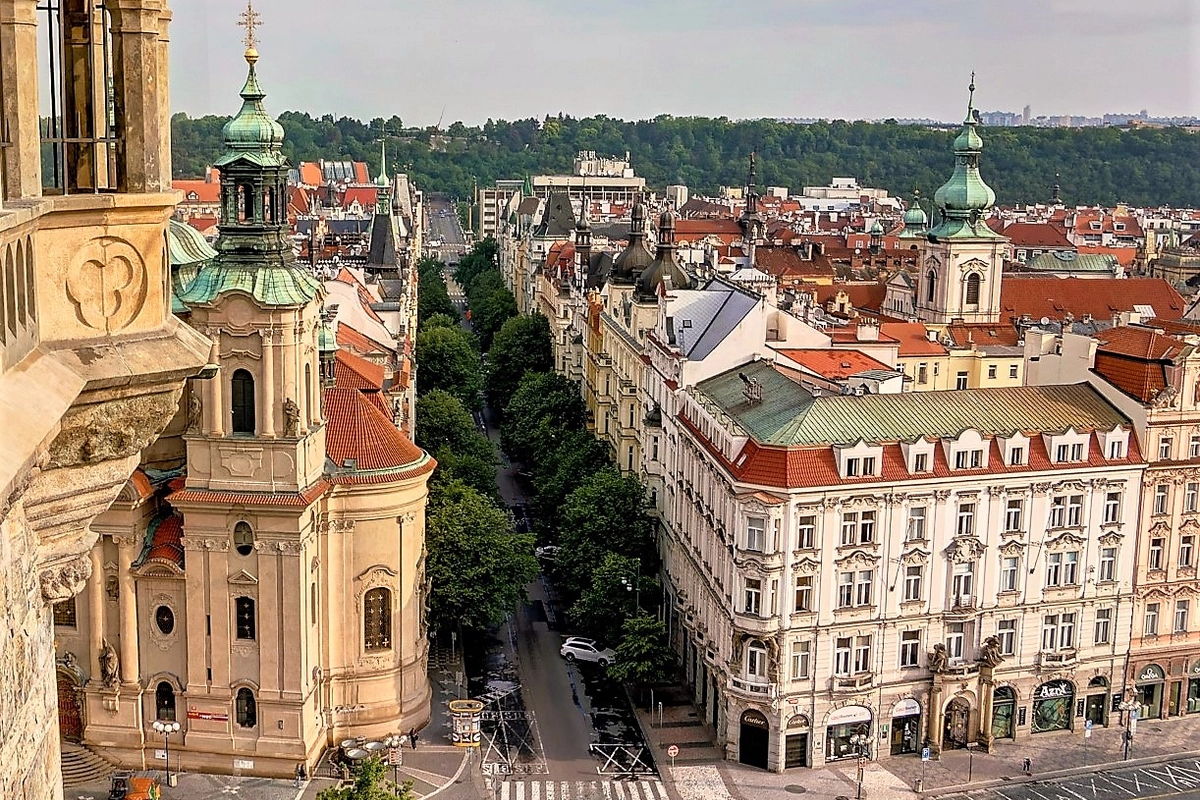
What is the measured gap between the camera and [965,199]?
11750 cm

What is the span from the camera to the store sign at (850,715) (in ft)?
203

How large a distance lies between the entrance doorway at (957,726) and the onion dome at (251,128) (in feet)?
130

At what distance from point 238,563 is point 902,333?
2303 inches

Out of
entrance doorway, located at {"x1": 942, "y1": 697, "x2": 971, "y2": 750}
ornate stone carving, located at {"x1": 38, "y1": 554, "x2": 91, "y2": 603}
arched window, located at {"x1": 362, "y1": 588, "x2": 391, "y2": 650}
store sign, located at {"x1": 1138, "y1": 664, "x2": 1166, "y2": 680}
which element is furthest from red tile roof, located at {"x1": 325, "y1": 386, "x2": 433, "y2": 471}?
ornate stone carving, located at {"x1": 38, "y1": 554, "x2": 91, "y2": 603}

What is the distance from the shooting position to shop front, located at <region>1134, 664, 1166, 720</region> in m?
68.3

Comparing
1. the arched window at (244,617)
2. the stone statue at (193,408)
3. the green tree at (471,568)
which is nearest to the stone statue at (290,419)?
the stone statue at (193,408)

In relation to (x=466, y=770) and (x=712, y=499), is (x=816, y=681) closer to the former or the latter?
(x=712, y=499)

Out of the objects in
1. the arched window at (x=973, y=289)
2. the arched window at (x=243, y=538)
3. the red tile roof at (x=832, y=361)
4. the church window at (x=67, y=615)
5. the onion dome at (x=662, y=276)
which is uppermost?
A: the onion dome at (x=662, y=276)

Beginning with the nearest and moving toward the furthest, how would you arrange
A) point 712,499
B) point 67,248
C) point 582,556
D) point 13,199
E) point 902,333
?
point 13,199 < point 67,248 < point 712,499 < point 582,556 < point 902,333

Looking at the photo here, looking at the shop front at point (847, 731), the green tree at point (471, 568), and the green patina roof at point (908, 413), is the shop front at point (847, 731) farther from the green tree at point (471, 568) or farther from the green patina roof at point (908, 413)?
the green tree at point (471, 568)

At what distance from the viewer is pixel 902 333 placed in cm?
10019

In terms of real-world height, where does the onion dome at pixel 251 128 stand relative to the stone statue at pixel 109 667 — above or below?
above

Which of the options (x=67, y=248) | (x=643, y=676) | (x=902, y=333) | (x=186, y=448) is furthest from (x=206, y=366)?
Result: (x=902, y=333)

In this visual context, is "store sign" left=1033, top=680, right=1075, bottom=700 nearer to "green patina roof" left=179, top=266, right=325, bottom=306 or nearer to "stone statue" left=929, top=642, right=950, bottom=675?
"stone statue" left=929, top=642, right=950, bottom=675
